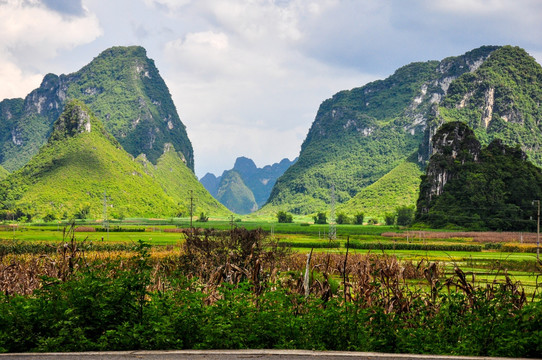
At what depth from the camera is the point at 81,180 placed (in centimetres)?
13088

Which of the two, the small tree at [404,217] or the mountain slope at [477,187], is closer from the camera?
the mountain slope at [477,187]

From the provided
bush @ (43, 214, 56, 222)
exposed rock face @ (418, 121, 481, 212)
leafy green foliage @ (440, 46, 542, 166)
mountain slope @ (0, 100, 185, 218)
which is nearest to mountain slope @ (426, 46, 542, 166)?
leafy green foliage @ (440, 46, 542, 166)

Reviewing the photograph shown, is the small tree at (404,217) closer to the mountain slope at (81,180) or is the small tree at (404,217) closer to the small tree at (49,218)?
the mountain slope at (81,180)

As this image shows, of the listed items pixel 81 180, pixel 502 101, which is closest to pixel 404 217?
pixel 81 180

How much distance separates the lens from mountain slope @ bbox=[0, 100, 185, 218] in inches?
4621

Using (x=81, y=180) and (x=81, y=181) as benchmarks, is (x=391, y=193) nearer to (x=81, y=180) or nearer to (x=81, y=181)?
(x=81, y=181)

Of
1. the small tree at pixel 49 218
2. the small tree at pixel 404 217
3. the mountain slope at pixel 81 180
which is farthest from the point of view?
the mountain slope at pixel 81 180

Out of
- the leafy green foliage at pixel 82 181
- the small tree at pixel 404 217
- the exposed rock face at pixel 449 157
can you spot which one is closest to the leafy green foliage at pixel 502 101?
the exposed rock face at pixel 449 157

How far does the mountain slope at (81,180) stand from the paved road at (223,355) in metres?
111

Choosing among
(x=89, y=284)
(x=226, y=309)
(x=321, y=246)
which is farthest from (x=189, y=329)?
(x=321, y=246)

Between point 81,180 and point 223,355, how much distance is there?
440ft

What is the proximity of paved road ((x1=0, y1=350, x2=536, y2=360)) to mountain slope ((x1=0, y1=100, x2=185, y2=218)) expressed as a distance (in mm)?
111359

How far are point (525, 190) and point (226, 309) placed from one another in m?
86.3

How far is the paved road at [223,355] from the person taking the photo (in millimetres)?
6750
